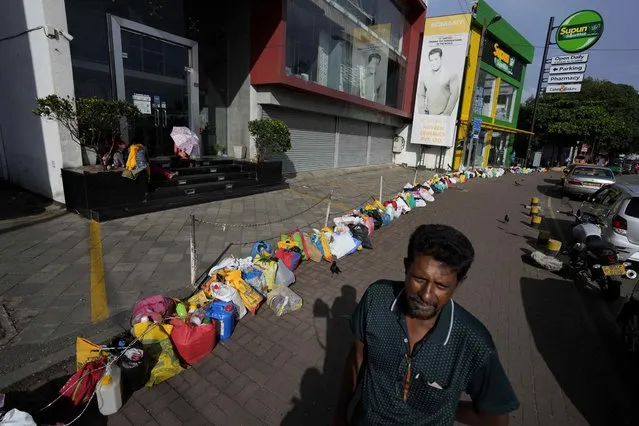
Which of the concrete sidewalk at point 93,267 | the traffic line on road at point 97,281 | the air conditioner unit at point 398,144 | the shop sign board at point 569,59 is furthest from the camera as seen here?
the shop sign board at point 569,59

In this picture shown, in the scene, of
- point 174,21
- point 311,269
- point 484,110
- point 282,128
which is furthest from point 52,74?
point 484,110

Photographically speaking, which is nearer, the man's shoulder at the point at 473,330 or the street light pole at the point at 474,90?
the man's shoulder at the point at 473,330

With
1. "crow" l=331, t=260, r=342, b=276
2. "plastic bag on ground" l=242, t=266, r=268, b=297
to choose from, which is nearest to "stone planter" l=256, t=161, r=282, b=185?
"crow" l=331, t=260, r=342, b=276

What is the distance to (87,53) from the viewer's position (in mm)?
8391

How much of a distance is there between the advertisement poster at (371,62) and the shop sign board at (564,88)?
53.6ft

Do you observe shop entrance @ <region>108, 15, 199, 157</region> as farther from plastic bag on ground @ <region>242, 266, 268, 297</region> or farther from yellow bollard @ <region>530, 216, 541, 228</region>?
yellow bollard @ <region>530, 216, 541, 228</region>

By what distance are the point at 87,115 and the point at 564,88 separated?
31.6 metres

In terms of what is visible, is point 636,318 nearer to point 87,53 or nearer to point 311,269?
point 311,269

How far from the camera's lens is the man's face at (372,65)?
17509 millimetres

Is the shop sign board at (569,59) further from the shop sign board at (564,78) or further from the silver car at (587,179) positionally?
the silver car at (587,179)

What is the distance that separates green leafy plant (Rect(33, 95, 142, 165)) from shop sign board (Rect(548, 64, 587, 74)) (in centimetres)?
3088

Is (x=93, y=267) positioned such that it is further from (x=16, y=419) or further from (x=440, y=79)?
(x=440, y=79)

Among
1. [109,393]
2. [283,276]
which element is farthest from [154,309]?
[283,276]

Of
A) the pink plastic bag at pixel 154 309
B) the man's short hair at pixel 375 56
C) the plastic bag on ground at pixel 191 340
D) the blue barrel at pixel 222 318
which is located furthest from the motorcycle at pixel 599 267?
the man's short hair at pixel 375 56
